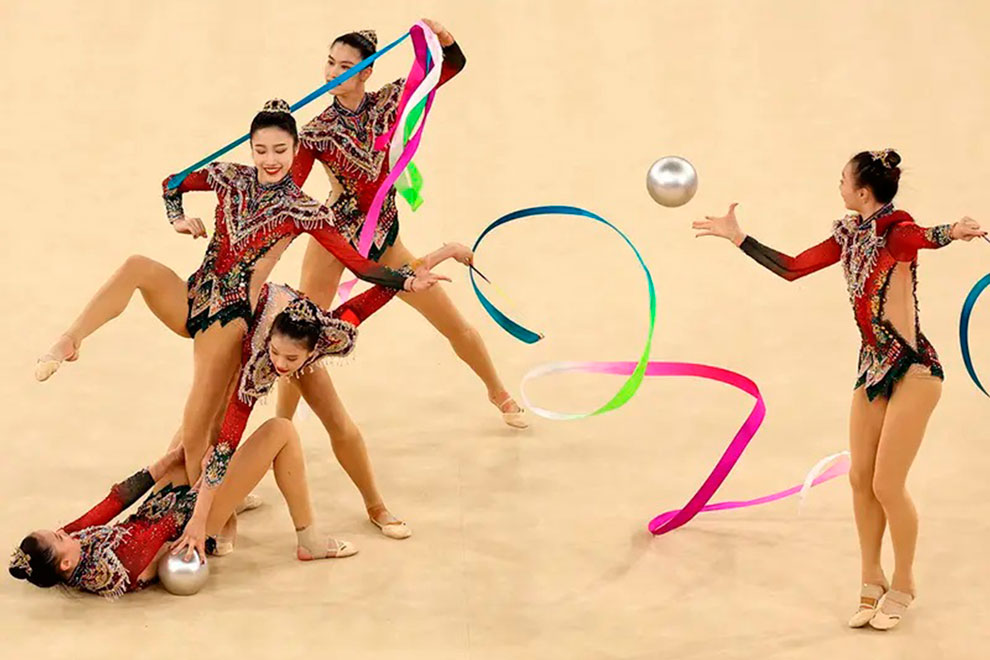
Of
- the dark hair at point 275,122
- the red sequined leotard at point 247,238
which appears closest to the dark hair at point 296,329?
the red sequined leotard at point 247,238

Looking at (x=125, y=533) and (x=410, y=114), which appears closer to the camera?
(x=125, y=533)

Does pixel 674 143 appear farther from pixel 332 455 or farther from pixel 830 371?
pixel 332 455

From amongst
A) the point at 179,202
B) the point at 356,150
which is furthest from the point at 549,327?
the point at 179,202

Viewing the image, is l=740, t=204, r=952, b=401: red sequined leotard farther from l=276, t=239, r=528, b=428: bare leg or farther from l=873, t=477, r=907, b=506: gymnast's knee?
l=276, t=239, r=528, b=428: bare leg

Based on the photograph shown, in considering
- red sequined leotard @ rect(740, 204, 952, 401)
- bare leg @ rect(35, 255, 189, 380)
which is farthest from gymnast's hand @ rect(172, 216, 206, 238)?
red sequined leotard @ rect(740, 204, 952, 401)

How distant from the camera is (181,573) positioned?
5.11 metres

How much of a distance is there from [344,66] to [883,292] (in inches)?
79.1

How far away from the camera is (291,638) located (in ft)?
16.2

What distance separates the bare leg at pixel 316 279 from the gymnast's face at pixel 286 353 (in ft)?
2.71

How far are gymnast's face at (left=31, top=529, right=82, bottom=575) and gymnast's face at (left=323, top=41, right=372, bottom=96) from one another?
5.71 ft

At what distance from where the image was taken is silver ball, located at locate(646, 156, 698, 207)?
17.5 ft

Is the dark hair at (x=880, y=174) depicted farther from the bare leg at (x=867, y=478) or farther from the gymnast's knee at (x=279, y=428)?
the gymnast's knee at (x=279, y=428)

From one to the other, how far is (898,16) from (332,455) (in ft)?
16.5

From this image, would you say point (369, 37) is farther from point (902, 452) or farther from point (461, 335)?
point (902, 452)
